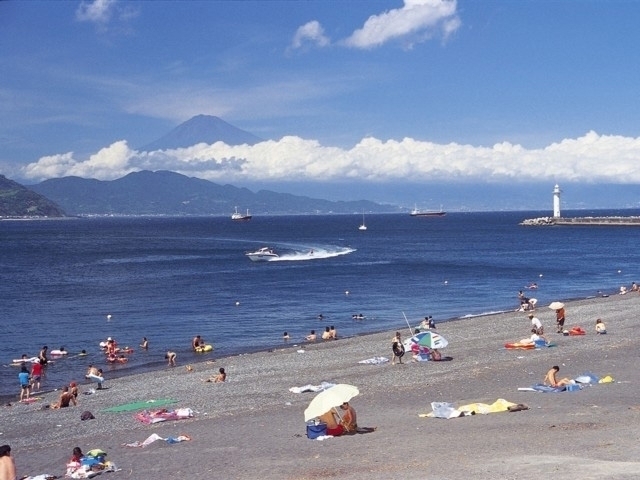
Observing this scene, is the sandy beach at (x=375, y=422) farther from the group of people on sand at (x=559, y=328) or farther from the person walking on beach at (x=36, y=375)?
the person walking on beach at (x=36, y=375)

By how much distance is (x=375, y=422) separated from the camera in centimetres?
2100

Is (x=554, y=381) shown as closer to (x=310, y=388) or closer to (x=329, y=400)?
(x=310, y=388)

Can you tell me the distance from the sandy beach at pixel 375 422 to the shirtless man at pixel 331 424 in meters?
0.42

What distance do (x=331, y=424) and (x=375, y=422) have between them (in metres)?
1.82

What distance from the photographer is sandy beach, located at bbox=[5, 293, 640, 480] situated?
53.2 feet

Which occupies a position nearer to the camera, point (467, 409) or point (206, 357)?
point (467, 409)

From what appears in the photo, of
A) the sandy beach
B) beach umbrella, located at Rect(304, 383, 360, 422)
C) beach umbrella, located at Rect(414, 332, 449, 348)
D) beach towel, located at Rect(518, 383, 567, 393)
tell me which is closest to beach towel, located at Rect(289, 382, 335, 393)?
the sandy beach

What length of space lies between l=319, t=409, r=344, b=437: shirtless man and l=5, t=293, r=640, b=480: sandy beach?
0.42 metres

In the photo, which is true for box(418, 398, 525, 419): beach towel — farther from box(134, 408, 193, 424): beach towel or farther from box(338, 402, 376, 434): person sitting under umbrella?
box(134, 408, 193, 424): beach towel

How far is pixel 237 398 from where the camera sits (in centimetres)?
2591

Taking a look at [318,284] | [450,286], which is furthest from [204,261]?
[450,286]

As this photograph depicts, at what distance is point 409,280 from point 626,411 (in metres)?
55.6

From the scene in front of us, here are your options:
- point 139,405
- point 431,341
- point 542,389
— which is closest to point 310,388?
point 139,405

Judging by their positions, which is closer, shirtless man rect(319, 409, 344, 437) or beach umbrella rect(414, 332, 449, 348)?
shirtless man rect(319, 409, 344, 437)
